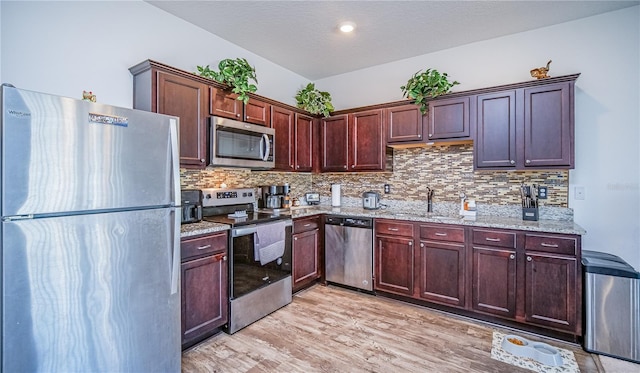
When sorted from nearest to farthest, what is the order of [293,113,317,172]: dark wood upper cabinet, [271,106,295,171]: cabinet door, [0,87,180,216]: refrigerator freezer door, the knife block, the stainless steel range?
1. [0,87,180,216]: refrigerator freezer door
2. the stainless steel range
3. the knife block
4. [271,106,295,171]: cabinet door
5. [293,113,317,172]: dark wood upper cabinet

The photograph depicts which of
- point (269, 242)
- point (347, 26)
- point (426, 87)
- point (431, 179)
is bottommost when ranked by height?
point (269, 242)

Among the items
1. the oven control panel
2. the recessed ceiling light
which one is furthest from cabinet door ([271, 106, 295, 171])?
the recessed ceiling light

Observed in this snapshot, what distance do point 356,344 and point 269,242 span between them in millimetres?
1168

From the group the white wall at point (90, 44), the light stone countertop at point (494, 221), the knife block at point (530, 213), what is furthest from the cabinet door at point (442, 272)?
the white wall at point (90, 44)

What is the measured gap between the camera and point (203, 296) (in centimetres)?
236

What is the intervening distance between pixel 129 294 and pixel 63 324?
0.98 ft

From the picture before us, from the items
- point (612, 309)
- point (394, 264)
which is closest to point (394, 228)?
point (394, 264)

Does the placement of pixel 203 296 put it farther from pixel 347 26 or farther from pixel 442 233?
pixel 347 26

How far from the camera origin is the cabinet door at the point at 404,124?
3.35m

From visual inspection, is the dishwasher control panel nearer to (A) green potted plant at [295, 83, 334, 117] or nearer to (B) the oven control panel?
(B) the oven control panel

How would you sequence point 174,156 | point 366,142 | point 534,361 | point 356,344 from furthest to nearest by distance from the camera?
point 366,142 < point 356,344 < point 534,361 < point 174,156

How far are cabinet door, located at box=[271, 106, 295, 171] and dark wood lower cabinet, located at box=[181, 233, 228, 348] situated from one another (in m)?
1.33

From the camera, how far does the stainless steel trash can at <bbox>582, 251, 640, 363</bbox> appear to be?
220cm

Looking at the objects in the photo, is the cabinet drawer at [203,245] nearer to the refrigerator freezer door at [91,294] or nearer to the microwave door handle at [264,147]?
the refrigerator freezer door at [91,294]
